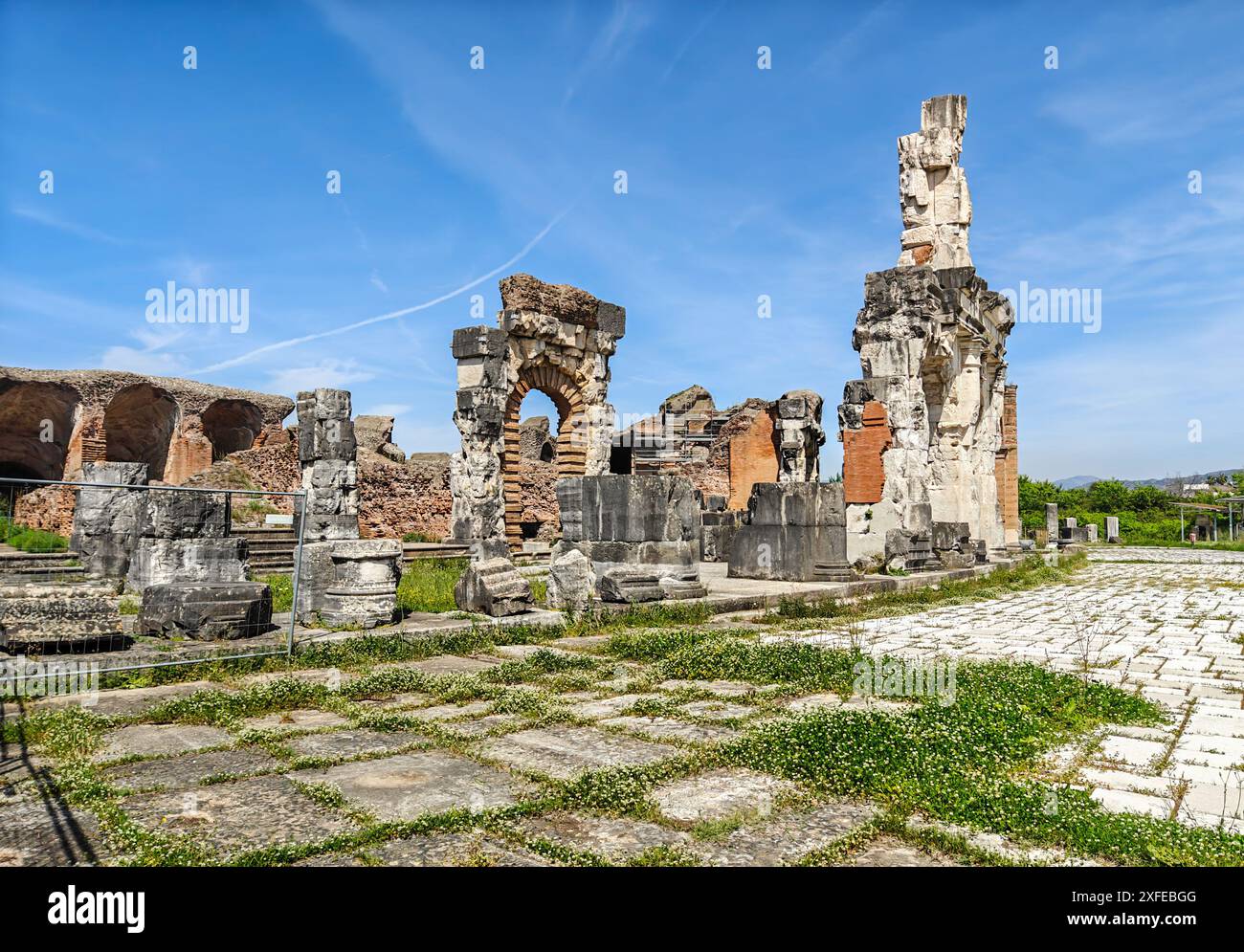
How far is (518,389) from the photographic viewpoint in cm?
1950

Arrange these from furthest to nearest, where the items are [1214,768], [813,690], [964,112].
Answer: [964,112] → [813,690] → [1214,768]

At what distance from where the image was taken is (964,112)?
18.1 meters

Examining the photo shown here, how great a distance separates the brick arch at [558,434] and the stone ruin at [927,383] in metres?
6.84

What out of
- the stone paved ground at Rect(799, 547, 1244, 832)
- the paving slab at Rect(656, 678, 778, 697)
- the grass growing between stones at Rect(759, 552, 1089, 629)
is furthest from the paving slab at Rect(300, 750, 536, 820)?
the grass growing between stones at Rect(759, 552, 1089, 629)

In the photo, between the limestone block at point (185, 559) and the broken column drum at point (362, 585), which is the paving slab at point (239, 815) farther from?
the limestone block at point (185, 559)

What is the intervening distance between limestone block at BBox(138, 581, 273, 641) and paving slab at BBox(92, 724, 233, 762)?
2414 mm

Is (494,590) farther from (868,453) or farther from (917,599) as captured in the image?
(868,453)

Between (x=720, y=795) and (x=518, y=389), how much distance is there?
54.2ft

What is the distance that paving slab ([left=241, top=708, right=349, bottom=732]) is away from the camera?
470 centimetres

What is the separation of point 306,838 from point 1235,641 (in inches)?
340

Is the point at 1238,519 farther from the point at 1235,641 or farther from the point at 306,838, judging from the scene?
the point at 306,838

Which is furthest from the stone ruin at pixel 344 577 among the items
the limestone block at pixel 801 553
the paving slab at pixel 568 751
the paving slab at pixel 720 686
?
the limestone block at pixel 801 553

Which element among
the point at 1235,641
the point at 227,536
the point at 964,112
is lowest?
the point at 1235,641
